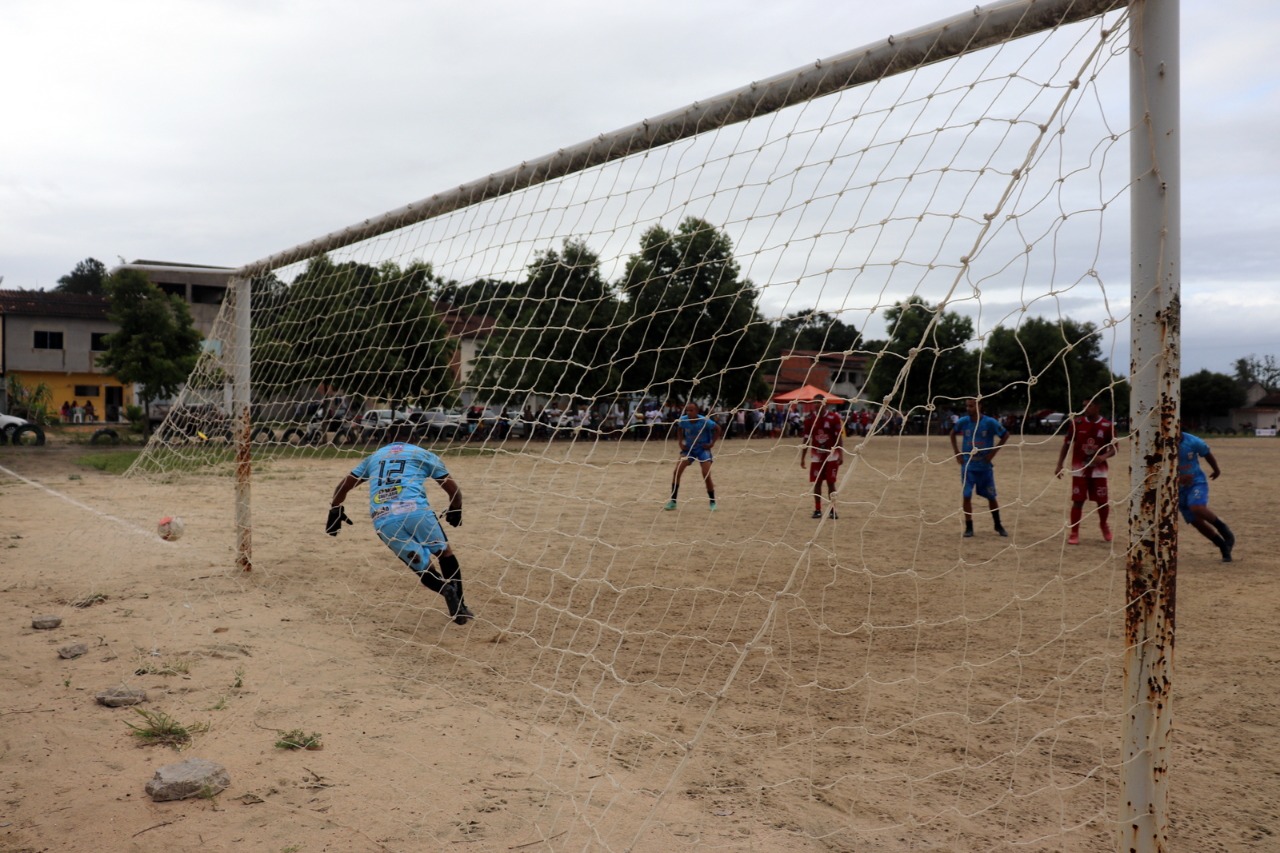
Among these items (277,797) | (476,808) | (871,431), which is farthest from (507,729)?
(871,431)

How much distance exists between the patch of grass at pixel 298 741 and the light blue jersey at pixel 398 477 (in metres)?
2.02

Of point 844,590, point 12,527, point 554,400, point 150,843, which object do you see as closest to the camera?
point 150,843

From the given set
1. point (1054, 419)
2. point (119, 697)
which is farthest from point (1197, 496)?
point (119, 697)

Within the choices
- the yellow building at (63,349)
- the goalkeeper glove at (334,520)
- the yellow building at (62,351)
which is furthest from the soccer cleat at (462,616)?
the yellow building at (62,351)

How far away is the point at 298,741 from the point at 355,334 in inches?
204

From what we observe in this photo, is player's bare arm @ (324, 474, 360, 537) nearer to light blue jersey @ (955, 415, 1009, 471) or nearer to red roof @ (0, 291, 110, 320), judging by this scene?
light blue jersey @ (955, 415, 1009, 471)

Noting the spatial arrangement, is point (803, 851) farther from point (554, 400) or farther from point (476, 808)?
point (554, 400)

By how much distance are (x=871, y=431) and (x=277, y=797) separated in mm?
2421

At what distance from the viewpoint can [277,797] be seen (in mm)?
3104

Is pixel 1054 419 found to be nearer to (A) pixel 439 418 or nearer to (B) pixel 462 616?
(B) pixel 462 616

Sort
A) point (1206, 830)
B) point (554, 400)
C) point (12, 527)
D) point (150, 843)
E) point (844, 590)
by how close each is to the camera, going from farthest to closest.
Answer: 1. point (12, 527)
2. point (844, 590)
3. point (554, 400)
4. point (1206, 830)
5. point (150, 843)

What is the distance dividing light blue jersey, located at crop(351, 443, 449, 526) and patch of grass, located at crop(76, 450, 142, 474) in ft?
45.6

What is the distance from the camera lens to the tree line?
146 inches

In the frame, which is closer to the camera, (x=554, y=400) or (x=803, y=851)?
(x=803, y=851)
